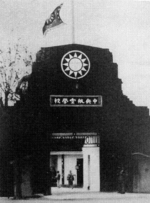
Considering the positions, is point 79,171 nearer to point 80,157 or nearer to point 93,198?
point 80,157

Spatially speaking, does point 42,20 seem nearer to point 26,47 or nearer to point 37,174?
point 26,47

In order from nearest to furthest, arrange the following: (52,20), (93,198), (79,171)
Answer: (52,20) → (93,198) → (79,171)

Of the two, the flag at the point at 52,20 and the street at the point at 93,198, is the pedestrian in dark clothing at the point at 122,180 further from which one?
the flag at the point at 52,20

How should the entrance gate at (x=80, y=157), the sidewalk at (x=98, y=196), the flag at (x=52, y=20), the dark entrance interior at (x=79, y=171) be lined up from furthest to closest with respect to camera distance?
the dark entrance interior at (x=79, y=171) < the entrance gate at (x=80, y=157) < the sidewalk at (x=98, y=196) < the flag at (x=52, y=20)

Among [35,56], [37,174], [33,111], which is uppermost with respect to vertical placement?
[35,56]

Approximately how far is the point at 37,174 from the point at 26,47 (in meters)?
3.88

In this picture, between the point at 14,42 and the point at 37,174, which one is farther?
the point at 37,174

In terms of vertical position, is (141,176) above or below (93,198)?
above

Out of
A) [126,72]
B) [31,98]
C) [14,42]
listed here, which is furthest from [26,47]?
[126,72]

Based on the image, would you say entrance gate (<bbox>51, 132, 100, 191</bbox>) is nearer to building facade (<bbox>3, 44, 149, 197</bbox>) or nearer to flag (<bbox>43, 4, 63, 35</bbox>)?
building facade (<bbox>3, 44, 149, 197</bbox>)

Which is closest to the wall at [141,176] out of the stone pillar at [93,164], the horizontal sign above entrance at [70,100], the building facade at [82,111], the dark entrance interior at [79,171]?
the building facade at [82,111]

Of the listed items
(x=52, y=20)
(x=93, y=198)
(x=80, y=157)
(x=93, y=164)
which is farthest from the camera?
(x=80, y=157)

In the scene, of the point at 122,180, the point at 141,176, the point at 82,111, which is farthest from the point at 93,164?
the point at 82,111

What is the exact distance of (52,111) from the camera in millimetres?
19109
